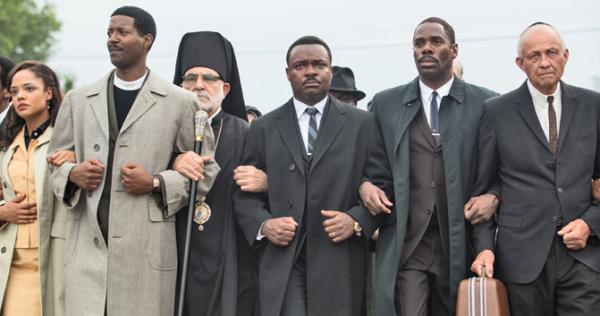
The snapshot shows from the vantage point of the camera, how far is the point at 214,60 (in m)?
9.01

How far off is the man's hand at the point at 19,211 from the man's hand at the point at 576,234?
159 inches

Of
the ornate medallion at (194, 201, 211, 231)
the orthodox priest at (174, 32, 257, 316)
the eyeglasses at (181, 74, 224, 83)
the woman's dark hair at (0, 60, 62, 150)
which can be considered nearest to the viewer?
the orthodox priest at (174, 32, 257, 316)

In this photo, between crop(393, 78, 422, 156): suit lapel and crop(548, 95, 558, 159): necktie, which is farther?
crop(393, 78, 422, 156): suit lapel

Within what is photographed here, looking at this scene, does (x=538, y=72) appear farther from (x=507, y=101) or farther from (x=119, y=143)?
(x=119, y=143)

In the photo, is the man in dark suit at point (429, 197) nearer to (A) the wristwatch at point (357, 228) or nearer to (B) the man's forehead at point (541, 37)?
(A) the wristwatch at point (357, 228)

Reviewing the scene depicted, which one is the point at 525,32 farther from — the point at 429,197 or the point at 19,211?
the point at 19,211

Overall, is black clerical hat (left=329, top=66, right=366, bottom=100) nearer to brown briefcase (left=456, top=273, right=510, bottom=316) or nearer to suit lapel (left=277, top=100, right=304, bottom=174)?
suit lapel (left=277, top=100, right=304, bottom=174)

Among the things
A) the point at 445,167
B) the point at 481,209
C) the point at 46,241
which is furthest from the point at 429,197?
the point at 46,241

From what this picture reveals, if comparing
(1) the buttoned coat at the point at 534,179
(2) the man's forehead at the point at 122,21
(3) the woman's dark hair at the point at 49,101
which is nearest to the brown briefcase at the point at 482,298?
(1) the buttoned coat at the point at 534,179

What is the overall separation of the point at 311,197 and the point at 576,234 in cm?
198

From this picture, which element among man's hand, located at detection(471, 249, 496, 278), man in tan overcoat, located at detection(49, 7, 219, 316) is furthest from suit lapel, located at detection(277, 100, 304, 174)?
man's hand, located at detection(471, 249, 496, 278)

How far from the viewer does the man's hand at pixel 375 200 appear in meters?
7.61

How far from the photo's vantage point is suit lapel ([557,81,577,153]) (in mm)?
7367

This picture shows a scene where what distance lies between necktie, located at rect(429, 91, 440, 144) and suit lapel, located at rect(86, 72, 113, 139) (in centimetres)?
243
